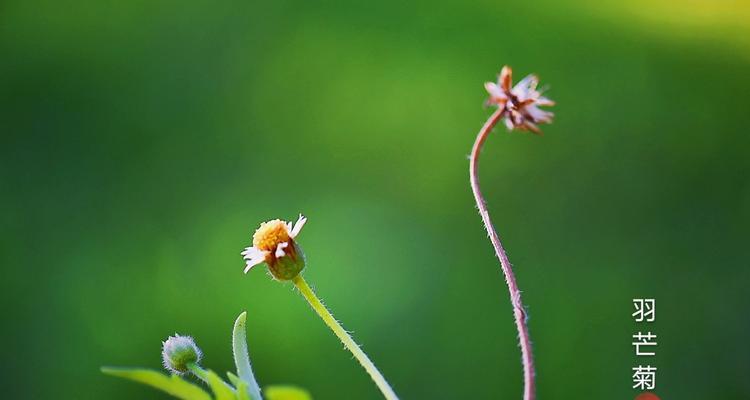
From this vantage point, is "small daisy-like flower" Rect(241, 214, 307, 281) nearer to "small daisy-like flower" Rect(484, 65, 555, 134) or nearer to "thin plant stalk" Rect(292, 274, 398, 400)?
"thin plant stalk" Rect(292, 274, 398, 400)

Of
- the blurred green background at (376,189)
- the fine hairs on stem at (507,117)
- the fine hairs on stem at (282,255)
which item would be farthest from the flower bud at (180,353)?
the blurred green background at (376,189)

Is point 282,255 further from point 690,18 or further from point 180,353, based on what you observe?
point 690,18

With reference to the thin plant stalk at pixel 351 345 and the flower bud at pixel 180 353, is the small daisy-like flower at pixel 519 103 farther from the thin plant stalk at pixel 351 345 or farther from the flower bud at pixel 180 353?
the flower bud at pixel 180 353

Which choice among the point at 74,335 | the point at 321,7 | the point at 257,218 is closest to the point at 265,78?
the point at 321,7

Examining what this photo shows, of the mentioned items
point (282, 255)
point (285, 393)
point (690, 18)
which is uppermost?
point (690, 18)

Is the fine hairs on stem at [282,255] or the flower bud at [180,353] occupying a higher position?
the fine hairs on stem at [282,255]

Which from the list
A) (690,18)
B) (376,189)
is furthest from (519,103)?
(690,18)
